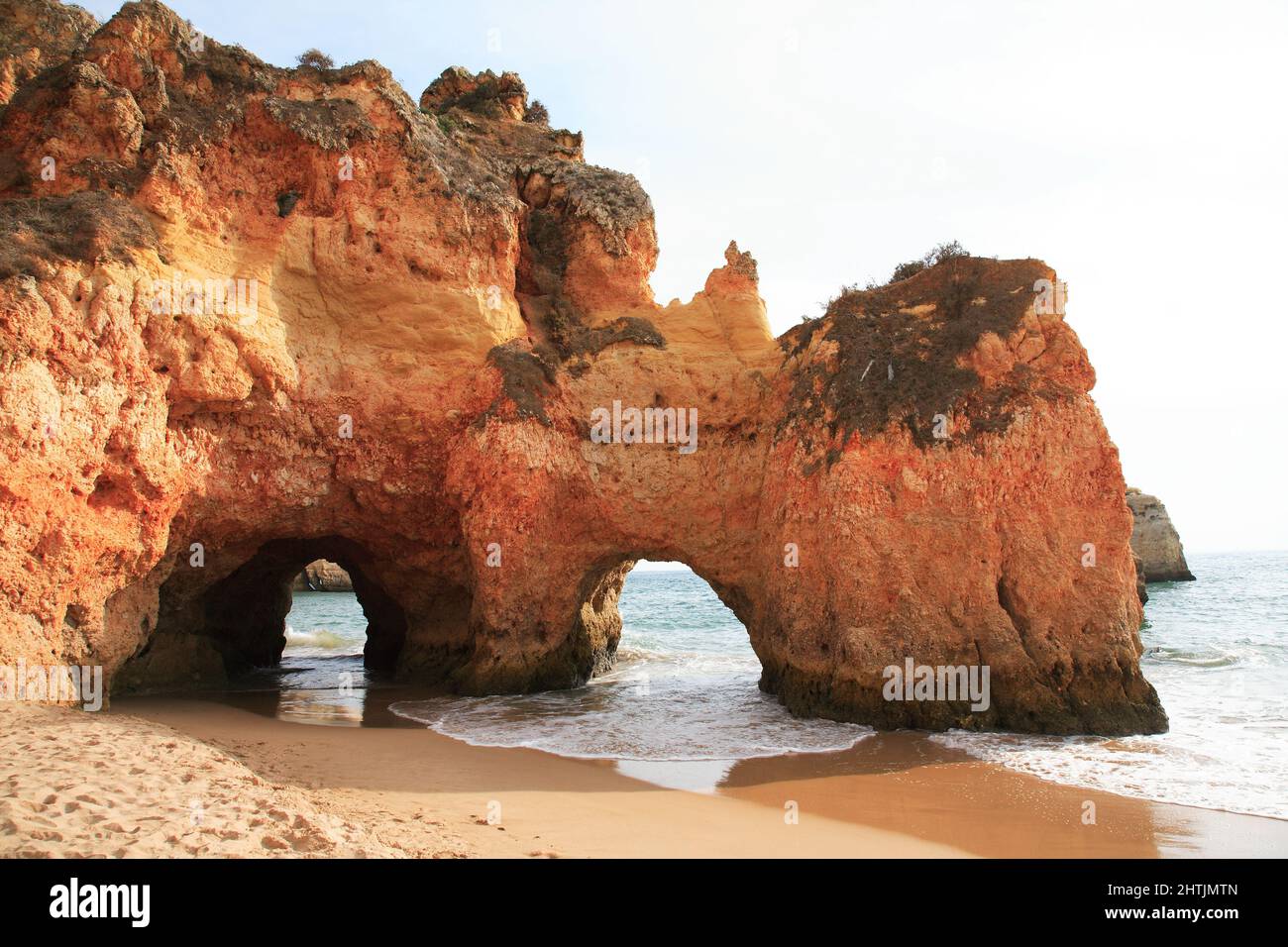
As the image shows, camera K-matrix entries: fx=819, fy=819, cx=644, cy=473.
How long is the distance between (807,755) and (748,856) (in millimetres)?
3811

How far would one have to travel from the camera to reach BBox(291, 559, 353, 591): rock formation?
150ft

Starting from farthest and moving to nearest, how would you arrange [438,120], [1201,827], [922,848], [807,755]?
[438,120] < [807,755] < [1201,827] < [922,848]

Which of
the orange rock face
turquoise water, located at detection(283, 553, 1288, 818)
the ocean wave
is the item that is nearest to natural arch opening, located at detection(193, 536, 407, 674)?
the orange rock face

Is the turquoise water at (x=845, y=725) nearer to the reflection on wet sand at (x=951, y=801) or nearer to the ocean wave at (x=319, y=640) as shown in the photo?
the reflection on wet sand at (x=951, y=801)

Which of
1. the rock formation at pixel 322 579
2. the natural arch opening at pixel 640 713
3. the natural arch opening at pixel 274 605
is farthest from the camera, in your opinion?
the rock formation at pixel 322 579

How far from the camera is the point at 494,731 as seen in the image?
34.0 feet

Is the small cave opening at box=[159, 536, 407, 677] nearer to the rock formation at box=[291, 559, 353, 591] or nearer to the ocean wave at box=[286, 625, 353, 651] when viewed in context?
the ocean wave at box=[286, 625, 353, 651]

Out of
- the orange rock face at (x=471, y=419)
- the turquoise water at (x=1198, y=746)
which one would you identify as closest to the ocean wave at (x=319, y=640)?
the orange rock face at (x=471, y=419)

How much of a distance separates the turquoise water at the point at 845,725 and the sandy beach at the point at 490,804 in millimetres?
598

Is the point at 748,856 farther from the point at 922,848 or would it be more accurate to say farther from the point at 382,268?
the point at 382,268

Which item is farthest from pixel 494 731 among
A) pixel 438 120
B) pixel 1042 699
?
pixel 438 120

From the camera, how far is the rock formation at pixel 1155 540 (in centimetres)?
4006

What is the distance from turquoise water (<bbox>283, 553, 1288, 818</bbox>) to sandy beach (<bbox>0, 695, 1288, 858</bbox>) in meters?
0.60

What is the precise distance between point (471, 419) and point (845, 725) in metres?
7.23
